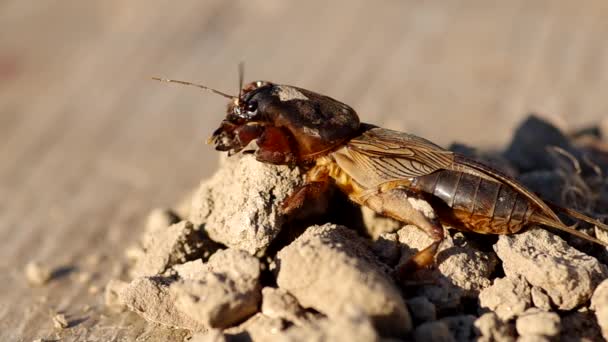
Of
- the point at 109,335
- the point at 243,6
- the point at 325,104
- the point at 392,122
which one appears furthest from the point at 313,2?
the point at 109,335

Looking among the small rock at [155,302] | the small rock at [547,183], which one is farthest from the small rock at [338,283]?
the small rock at [547,183]

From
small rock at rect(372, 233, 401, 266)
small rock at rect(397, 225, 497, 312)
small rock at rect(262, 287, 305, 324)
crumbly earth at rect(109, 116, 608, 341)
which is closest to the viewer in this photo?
crumbly earth at rect(109, 116, 608, 341)

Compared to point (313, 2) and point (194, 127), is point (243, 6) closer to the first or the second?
point (313, 2)

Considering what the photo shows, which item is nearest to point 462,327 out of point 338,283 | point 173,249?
point 338,283

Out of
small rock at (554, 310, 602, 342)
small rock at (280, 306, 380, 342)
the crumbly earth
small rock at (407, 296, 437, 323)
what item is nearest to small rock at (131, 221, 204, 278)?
the crumbly earth

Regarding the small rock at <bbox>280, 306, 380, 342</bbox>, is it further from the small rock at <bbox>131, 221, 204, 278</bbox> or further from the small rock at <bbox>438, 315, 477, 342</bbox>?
the small rock at <bbox>131, 221, 204, 278</bbox>

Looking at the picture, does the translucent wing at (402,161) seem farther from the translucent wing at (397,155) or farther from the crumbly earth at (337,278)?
the crumbly earth at (337,278)
